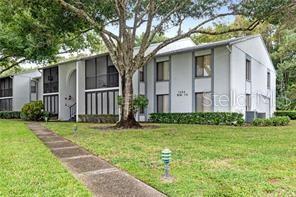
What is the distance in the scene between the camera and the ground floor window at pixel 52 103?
33.9 metres

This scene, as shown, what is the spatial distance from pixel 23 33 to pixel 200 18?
10.2 meters

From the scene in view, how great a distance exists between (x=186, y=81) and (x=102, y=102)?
7.78 m

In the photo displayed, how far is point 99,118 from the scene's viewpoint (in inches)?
1074

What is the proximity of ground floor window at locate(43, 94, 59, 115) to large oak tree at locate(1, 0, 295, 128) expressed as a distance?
15.1 meters

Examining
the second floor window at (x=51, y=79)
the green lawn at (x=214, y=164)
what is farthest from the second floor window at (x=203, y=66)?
the second floor window at (x=51, y=79)

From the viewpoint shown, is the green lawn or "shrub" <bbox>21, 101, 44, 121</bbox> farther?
"shrub" <bbox>21, 101, 44, 121</bbox>

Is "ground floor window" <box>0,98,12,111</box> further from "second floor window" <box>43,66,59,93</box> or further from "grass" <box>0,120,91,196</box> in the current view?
"grass" <box>0,120,91,196</box>

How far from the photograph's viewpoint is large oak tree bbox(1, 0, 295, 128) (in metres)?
17.3

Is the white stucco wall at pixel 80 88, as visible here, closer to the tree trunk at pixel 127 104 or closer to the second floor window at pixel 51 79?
the second floor window at pixel 51 79

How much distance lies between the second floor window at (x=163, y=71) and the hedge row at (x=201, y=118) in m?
2.81

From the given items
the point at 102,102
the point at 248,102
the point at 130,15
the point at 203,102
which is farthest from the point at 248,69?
the point at 102,102

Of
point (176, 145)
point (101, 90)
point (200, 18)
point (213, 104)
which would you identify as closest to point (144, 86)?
point (101, 90)

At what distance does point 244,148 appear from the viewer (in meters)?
10.4

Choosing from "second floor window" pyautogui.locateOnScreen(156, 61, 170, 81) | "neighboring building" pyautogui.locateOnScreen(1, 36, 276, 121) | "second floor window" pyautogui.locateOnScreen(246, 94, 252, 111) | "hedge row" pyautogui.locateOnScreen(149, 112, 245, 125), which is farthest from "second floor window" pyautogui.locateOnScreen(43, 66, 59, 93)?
"second floor window" pyautogui.locateOnScreen(246, 94, 252, 111)
